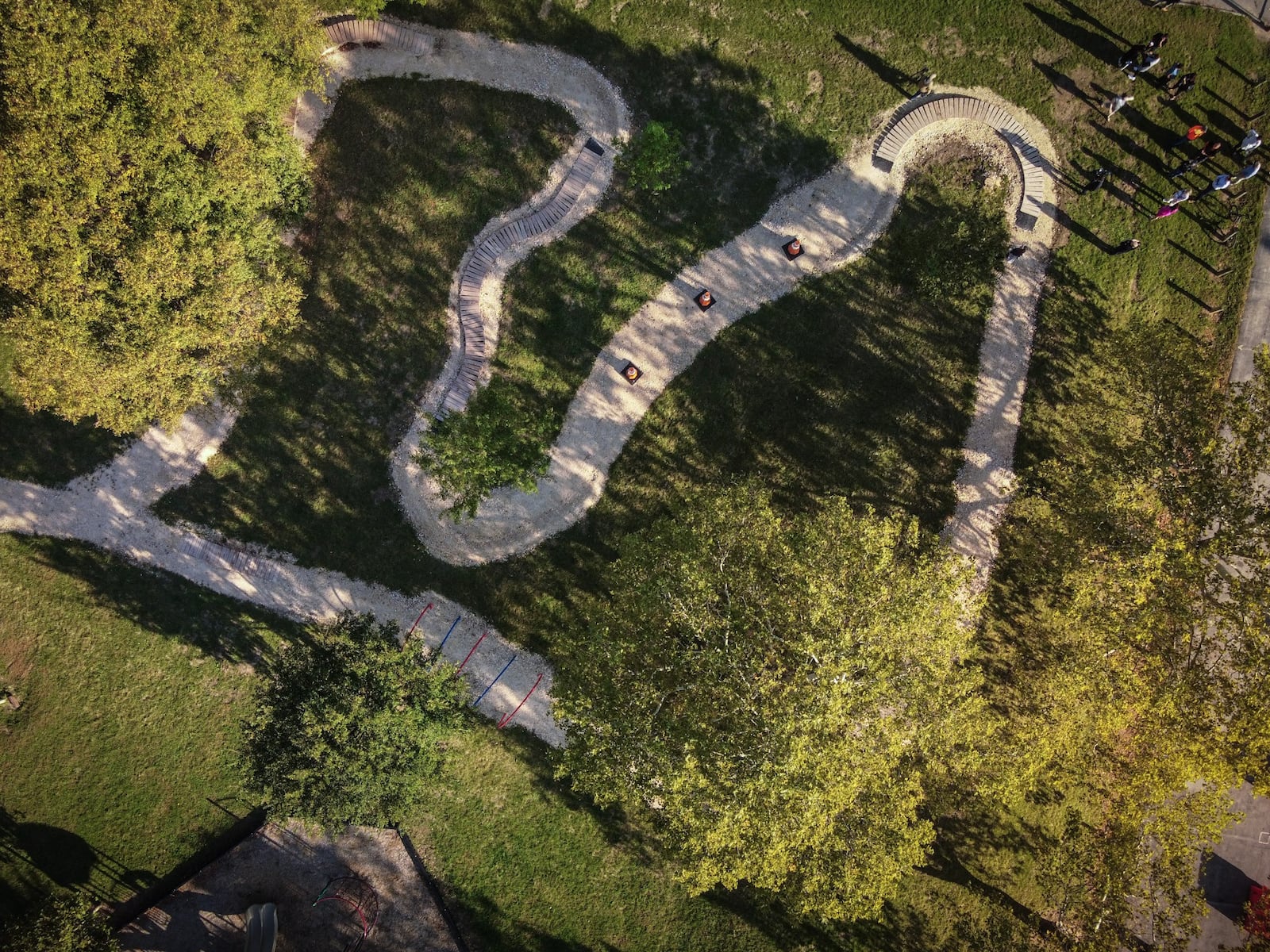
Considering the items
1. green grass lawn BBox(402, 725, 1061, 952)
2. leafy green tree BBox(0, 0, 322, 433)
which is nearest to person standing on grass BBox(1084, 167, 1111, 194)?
green grass lawn BBox(402, 725, 1061, 952)

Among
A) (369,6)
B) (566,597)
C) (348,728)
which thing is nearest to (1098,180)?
(566,597)

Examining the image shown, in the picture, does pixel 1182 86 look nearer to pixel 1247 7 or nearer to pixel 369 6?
Answer: pixel 1247 7

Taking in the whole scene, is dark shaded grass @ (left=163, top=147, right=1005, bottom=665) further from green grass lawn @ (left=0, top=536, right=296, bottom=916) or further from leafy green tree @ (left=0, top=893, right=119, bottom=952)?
leafy green tree @ (left=0, top=893, right=119, bottom=952)

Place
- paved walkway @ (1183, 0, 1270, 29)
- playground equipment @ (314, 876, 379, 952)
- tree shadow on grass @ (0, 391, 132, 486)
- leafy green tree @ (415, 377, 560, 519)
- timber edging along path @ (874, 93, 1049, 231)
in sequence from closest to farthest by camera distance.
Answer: leafy green tree @ (415, 377, 560, 519) < paved walkway @ (1183, 0, 1270, 29) < timber edging along path @ (874, 93, 1049, 231) < playground equipment @ (314, 876, 379, 952) < tree shadow on grass @ (0, 391, 132, 486)

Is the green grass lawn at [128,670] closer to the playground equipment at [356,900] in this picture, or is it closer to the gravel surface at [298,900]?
the gravel surface at [298,900]

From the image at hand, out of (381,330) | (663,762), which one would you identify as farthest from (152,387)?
(663,762)
